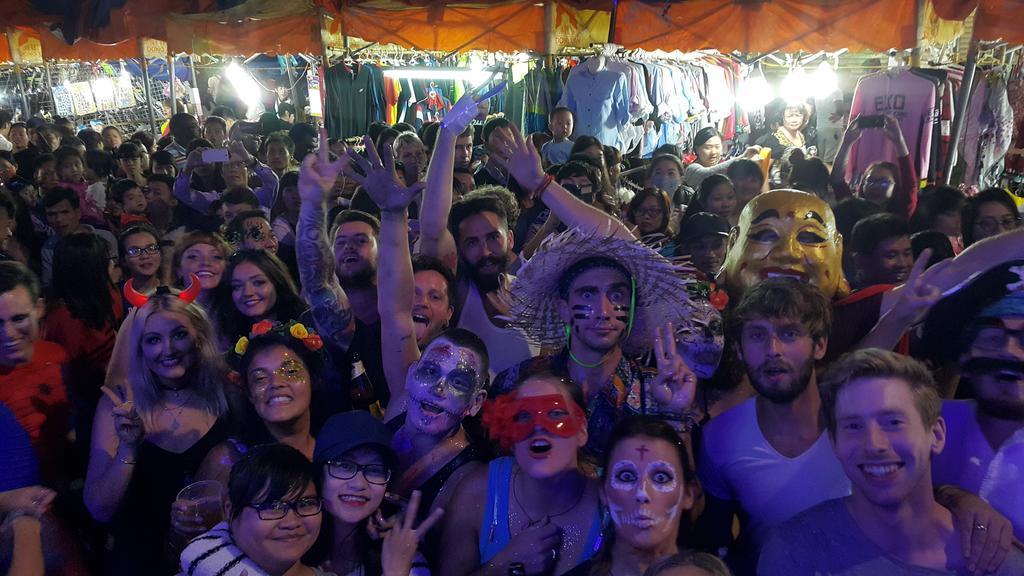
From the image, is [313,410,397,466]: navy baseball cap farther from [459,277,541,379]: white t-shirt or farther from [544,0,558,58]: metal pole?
[544,0,558,58]: metal pole

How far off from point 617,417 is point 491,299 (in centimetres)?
108

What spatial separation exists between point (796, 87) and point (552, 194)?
8005mm

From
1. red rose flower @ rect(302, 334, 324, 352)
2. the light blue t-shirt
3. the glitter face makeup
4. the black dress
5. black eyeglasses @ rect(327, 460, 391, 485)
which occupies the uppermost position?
red rose flower @ rect(302, 334, 324, 352)

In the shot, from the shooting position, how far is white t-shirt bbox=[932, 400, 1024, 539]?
199 centimetres

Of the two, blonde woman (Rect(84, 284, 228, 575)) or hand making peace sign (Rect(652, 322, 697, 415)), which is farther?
blonde woman (Rect(84, 284, 228, 575))

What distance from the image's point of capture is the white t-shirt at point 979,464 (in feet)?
6.54

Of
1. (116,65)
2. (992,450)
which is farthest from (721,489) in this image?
(116,65)

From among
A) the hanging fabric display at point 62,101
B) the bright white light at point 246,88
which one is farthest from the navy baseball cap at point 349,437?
the hanging fabric display at point 62,101

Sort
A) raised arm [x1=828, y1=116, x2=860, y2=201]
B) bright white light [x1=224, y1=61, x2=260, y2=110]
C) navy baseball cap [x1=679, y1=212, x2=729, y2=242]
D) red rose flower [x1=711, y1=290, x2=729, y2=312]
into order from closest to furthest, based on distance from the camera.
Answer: red rose flower [x1=711, y1=290, x2=729, y2=312] → navy baseball cap [x1=679, y1=212, x2=729, y2=242] → raised arm [x1=828, y1=116, x2=860, y2=201] → bright white light [x1=224, y1=61, x2=260, y2=110]

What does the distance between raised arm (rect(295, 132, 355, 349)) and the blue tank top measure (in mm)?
1154

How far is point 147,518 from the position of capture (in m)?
2.52

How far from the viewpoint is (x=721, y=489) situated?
2.27 metres

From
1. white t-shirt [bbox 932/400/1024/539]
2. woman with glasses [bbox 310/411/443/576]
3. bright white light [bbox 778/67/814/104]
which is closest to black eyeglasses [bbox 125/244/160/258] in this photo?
woman with glasses [bbox 310/411/443/576]

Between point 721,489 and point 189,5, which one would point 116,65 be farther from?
point 721,489
